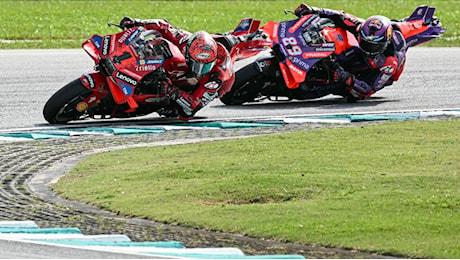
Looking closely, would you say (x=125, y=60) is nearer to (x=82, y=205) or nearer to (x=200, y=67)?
(x=200, y=67)

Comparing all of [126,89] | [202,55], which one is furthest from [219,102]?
[126,89]

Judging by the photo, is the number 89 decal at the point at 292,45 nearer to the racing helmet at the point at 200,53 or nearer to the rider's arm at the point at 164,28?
the racing helmet at the point at 200,53

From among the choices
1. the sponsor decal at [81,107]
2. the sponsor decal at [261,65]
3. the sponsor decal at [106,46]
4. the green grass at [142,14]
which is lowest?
the green grass at [142,14]

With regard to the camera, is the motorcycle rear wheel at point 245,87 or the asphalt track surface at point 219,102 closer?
the asphalt track surface at point 219,102

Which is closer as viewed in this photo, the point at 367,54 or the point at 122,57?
the point at 122,57

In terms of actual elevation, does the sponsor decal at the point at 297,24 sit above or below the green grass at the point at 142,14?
above

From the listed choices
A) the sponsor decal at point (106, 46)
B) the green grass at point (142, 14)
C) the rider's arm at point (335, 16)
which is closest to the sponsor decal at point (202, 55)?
the sponsor decal at point (106, 46)

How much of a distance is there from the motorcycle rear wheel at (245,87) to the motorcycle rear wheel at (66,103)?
3041 millimetres

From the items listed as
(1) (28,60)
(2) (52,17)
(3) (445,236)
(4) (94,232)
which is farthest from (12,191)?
(2) (52,17)

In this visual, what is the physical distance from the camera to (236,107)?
1786 centimetres

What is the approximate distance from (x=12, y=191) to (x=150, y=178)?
1.46 m

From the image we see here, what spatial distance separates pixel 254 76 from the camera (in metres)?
17.6

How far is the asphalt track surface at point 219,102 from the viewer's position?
1712 cm

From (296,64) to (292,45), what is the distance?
0.32 metres
